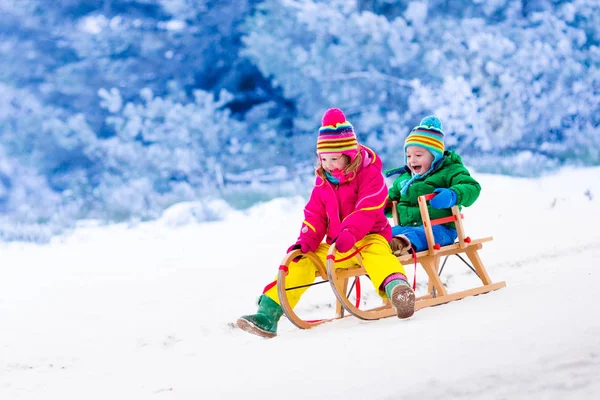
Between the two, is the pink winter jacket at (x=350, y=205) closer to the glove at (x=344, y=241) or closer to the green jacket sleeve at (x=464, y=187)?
the glove at (x=344, y=241)

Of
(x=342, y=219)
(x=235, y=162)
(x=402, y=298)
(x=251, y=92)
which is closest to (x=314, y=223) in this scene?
(x=342, y=219)

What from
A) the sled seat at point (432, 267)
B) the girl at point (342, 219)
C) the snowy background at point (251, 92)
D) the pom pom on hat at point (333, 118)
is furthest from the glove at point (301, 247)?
the snowy background at point (251, 92)

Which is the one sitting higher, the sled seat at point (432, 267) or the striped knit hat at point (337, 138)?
the striped knit hat at point (337, 138)

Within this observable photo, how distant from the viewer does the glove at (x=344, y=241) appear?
7.07 feet

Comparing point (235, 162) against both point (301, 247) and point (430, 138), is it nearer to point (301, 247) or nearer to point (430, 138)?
point (430, 138)

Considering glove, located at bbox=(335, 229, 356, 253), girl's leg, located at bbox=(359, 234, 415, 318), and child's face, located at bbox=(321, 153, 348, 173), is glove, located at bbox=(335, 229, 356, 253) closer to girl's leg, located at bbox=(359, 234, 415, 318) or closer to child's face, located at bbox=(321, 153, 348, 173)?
girl's leg, located at bbox=(359, 234, 415, 318)

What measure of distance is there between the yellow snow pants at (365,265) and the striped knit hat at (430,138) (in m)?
0.55

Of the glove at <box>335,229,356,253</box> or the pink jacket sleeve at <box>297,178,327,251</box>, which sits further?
the pink jacket sleeve at <box>297,178,327,251</box>

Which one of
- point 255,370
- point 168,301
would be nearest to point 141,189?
point 168,301

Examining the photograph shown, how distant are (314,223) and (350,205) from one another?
0.13m

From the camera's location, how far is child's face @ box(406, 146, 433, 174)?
8.95 feet

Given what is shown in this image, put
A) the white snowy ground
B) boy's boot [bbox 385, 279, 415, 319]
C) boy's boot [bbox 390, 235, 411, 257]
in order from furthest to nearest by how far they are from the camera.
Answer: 1. boy's boot [bbox 390, 235, 411, 257]
2. boy's boot [bbox 385, 279, 415, 319]
3. the white snowy ground

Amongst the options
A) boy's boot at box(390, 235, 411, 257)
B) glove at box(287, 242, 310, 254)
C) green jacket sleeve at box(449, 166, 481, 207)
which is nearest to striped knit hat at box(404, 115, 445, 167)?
green jacket sleeve at box(449, 166, 481, 207)

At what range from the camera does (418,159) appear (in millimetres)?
2727
